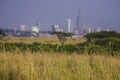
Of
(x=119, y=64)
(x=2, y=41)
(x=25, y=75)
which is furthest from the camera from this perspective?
(x=2, y=41)

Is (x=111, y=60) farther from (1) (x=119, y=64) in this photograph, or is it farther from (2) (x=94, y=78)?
(2) (x=94, y=78)

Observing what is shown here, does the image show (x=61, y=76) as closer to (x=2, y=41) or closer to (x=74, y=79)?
(x=74, y=79)

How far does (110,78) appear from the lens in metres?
4.27

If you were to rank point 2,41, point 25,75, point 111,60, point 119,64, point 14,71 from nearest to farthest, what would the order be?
1. point 25,75
2. point 14,71
3. point 119,64
4. point 111,60
5. point 2,41

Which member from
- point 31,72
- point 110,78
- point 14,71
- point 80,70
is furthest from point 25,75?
point 110,78

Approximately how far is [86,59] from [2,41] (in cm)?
331

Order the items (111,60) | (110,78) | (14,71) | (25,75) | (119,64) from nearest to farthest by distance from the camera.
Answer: (110,78)
(25,75)
(14,71)
(119,64)
(111,60)

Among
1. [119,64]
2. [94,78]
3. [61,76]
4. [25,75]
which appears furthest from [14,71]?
[119,64]

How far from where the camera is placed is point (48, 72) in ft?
14.6

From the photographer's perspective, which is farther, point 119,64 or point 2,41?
point 2,41

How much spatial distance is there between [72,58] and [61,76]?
206 cm

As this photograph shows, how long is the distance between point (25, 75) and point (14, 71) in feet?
1.80

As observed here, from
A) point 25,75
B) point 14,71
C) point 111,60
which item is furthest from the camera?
point 111,60

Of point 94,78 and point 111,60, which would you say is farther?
point 111,60
